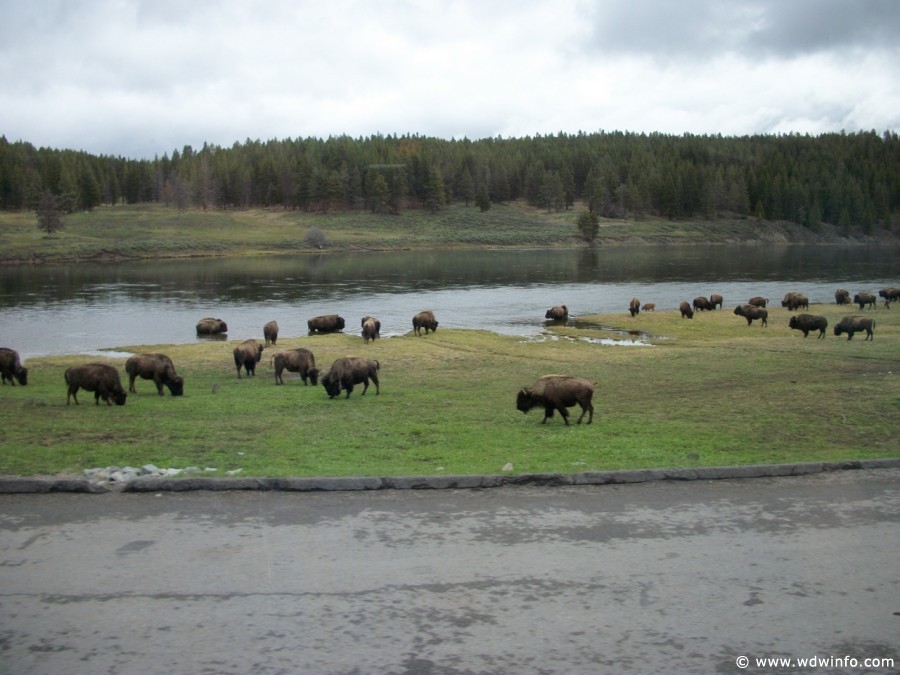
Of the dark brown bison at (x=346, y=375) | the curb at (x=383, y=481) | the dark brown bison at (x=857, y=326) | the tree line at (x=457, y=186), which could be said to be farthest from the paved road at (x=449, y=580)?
the tree line at (x=457, y=186)

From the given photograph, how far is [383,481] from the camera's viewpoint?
11109 mm

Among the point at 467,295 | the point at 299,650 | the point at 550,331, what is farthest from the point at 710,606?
the point at 467,295

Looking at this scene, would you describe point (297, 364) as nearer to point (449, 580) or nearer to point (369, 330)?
point (369, 330)

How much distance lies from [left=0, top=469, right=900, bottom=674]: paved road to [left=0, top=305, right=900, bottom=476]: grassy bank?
1802 millimetres

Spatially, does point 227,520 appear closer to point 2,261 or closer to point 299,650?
point 299,650

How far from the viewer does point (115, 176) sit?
183 meters

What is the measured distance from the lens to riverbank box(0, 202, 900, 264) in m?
116

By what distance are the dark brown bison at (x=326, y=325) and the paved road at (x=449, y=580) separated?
35.7 meters

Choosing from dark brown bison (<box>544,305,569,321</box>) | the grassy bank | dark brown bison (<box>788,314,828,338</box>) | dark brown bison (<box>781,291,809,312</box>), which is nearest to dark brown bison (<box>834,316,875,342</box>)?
dark brown bison (<box>788,314,828,338</box>)

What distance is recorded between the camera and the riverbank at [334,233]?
11619 cm

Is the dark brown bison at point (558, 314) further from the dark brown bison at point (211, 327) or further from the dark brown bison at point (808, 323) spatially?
the dark brown bison at point (211, 327)

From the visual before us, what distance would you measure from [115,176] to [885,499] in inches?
7734

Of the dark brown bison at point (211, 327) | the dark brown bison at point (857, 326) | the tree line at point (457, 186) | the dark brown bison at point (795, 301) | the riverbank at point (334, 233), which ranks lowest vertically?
the dark brown bison at point (211, 327)

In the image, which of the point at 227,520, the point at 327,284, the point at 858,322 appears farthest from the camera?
the point at 327,284
